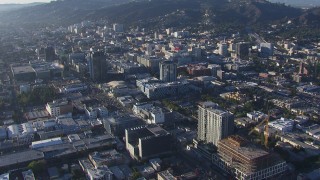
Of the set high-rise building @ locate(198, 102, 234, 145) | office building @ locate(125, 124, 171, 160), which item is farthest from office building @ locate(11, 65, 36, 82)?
high-rise building @ locate(198, 102, 234, 145)

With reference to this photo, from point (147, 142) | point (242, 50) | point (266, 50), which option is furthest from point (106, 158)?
point (266, 50)

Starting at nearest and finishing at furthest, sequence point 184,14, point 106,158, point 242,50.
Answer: point 106,158
point 242,50
point 184,14

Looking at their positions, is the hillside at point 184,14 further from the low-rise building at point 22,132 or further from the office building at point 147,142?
the office building at point 147,142

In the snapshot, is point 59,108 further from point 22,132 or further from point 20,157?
point 20,157

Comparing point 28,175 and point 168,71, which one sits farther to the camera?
point 168,71

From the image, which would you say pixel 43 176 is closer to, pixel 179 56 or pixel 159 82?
pixel 159 82

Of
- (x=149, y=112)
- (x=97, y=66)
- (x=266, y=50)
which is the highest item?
(x=97, y=66)

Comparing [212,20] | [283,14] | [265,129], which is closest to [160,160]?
[265,129]
